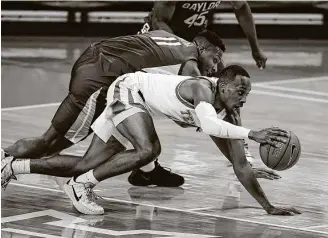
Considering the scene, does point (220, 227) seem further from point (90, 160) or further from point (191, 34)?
point (191, 34)

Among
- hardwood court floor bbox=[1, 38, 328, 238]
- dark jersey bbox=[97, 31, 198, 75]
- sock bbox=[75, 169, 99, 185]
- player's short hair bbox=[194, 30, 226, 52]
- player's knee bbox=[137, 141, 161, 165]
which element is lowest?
hardwood court floor bbox=[1, 38, 328, 238]

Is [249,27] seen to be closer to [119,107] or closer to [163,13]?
[163,13]

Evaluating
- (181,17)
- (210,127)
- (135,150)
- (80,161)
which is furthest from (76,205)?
(181,17)

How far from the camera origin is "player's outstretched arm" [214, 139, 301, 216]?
27.0 feet

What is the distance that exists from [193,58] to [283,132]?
54.6 inches

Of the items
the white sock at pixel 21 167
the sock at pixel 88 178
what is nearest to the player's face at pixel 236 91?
the sock at pixel 88 178

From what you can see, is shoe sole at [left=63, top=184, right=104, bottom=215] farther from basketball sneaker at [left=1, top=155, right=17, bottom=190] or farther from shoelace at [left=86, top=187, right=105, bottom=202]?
basketball sneaker at [left=1, top=155, right=17, bottom=190]

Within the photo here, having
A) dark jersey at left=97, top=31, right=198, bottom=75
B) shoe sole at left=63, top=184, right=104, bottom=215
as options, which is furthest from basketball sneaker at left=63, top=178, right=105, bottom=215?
dark jersey at left=97, top=31, right=198, bottom=75

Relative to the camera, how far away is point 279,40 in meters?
19.4

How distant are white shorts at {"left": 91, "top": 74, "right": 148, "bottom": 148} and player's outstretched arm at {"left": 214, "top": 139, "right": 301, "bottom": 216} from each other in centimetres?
73

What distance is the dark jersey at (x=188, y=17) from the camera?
34.4 ft

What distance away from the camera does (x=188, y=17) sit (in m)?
10.5

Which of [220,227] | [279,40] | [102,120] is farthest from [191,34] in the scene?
[279,40]

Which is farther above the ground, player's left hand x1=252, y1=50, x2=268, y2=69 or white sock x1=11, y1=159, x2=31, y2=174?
player's left hand x1=252, y1=50, x2=268, y2=69
